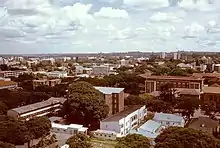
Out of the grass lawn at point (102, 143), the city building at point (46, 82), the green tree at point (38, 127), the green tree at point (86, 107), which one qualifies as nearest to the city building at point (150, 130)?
the grass lawn at point (102, 143)

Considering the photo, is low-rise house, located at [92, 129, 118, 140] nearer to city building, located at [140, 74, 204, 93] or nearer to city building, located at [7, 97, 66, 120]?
city building, located at [7, 97, 66, 120]

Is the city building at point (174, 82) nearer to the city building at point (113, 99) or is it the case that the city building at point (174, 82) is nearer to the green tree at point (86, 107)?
the city building at point (113, 99)

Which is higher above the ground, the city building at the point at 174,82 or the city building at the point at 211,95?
the city building at the point at 174,82

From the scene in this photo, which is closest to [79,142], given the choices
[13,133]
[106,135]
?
[13,133]

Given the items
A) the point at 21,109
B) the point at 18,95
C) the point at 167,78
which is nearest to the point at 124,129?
the point at 21,109

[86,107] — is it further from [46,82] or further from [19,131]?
[46,82]

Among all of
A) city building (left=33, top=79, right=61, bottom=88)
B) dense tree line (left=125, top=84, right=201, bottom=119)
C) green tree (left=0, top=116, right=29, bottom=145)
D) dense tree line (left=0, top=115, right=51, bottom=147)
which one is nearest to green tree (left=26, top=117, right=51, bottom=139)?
dense tree line (left=0, top=115, right=51, bottom=147)

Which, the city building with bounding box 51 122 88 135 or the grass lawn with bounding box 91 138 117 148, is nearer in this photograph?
the grass lawn with bounding box 91 138 117 148
